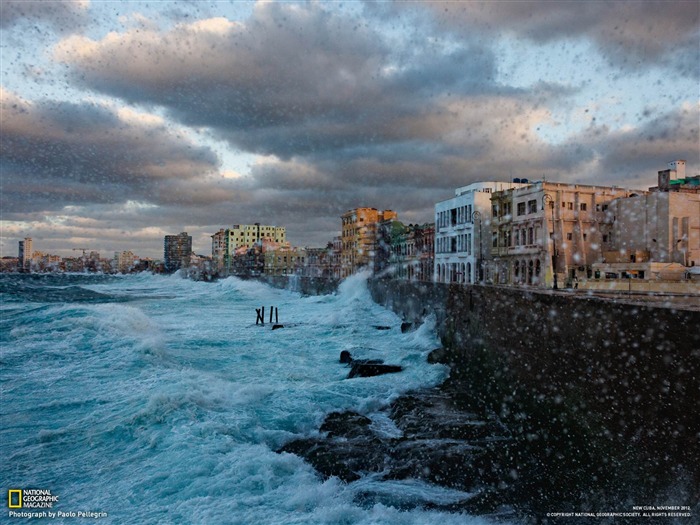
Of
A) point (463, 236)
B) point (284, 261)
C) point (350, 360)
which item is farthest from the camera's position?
point (284, 261)

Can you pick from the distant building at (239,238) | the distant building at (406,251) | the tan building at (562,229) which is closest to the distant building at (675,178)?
the tan building at (562,229)

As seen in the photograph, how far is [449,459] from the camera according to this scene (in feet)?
32.7

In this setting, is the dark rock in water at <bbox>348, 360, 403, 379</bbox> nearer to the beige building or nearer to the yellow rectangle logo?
the yellow rectangle logo

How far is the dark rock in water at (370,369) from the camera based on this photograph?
17.9m

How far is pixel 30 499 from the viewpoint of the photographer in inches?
338

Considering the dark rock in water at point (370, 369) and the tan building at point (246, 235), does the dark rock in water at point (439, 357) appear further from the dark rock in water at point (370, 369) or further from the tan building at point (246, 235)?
the tan building at point (246, 235)

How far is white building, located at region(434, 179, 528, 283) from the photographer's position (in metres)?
42.5

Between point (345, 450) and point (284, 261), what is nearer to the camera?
point (345, 450)

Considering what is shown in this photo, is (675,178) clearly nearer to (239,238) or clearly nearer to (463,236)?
(463,236)

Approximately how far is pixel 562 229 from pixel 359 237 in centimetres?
5034

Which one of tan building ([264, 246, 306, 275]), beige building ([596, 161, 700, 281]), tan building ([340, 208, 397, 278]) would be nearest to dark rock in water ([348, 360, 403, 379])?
beige building ([596, 161, 700, 281])

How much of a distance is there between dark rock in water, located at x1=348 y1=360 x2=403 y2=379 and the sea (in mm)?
513

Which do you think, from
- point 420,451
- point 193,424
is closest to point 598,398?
point 420,451

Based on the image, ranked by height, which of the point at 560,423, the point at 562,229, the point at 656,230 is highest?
the point at 562,229
